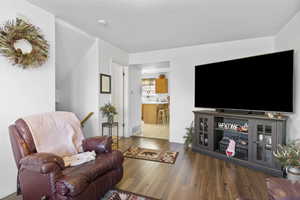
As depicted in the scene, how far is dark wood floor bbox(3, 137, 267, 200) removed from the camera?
1871 mm

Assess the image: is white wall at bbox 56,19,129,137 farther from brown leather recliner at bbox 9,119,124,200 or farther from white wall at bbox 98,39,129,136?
brown leather recliner at bbox 9,119,124,200

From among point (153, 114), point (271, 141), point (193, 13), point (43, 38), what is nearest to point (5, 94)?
point (43, 38)

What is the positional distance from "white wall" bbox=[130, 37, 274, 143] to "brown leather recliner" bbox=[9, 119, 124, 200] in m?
2.42

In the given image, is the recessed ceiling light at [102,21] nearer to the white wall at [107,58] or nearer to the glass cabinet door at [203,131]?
the white wall at [107,58]

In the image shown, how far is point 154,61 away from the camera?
4.23 m

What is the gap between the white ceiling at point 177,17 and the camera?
2.07 meters

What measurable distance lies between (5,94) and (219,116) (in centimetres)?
330

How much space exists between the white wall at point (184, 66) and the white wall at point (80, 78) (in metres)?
1.60

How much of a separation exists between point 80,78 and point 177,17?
7.79 ft

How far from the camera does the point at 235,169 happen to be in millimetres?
2539

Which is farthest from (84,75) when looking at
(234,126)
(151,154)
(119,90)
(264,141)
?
(264,141)

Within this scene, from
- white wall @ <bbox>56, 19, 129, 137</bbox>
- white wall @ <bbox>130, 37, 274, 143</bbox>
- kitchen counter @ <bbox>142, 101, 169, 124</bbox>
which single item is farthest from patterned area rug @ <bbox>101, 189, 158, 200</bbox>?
kitchen counter @ <bbox>142, 101, 169, 124</bbox>

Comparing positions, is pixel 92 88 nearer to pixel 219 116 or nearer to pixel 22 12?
pixel 22 12

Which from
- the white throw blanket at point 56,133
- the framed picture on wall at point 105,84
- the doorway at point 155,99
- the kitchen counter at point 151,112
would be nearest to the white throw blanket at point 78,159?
the white throw blanket at point 56,133
